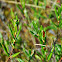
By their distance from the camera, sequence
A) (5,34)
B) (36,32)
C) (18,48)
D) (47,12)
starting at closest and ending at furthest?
(36,32)
(18,48)
(5,34)
(47,12)

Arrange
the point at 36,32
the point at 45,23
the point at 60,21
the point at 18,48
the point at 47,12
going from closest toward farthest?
the point at 36,32 → the point at 60,21 → the point at 18,48 → the point at 45,23 → the point at 47,12

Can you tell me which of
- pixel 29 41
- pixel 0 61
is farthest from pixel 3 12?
pixel 0 61

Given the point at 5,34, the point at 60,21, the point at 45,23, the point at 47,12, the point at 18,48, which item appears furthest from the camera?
the point at 47,12

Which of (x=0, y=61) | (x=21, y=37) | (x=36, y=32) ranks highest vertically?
(x=36, y=32)

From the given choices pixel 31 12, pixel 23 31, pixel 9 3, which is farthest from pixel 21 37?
pixel 9 3

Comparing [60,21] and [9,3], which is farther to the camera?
[9,3]

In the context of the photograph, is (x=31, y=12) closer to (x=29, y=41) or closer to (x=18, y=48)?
(x=29, y=41)

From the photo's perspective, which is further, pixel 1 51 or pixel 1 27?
pixel 1 27

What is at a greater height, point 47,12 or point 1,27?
point 47,12

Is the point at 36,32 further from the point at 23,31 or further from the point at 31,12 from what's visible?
the point at 31,12
